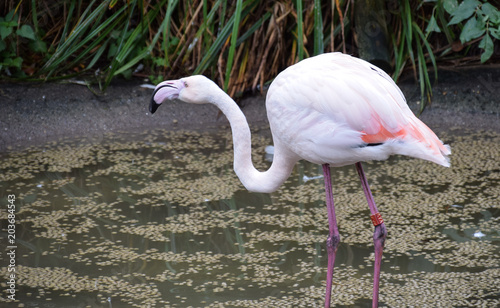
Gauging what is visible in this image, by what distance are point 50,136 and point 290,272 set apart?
2347 millimetres

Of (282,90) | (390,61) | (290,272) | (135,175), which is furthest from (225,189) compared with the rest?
(390,61)

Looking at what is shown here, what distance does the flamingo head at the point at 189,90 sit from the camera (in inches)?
110

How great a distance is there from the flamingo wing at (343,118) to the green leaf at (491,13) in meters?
2.11

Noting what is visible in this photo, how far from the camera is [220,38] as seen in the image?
468 centimetres

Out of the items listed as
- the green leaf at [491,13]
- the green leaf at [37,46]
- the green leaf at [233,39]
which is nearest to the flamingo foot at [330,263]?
the green leaf at [233,39]

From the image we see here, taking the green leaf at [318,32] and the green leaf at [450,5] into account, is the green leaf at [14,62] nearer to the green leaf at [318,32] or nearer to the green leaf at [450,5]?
the green leaf at [318,32]

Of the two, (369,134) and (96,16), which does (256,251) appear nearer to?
(369,134)

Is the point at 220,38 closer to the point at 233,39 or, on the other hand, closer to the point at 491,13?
the point at 233,39

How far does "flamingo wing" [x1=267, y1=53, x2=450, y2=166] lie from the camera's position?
98.0 inches

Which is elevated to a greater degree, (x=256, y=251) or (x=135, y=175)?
(x=135, y=175)

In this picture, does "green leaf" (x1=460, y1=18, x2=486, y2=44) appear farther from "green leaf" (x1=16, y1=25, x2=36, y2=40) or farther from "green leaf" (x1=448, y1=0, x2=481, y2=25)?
"green leaf" (x1=16, y1=25, x2=36, y2=40)

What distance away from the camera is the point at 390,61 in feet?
16.1

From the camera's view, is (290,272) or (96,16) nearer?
(290,272)

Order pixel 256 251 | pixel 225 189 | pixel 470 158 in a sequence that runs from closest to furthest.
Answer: pixel 256 251
pixel 225 189
pixel 470 158
